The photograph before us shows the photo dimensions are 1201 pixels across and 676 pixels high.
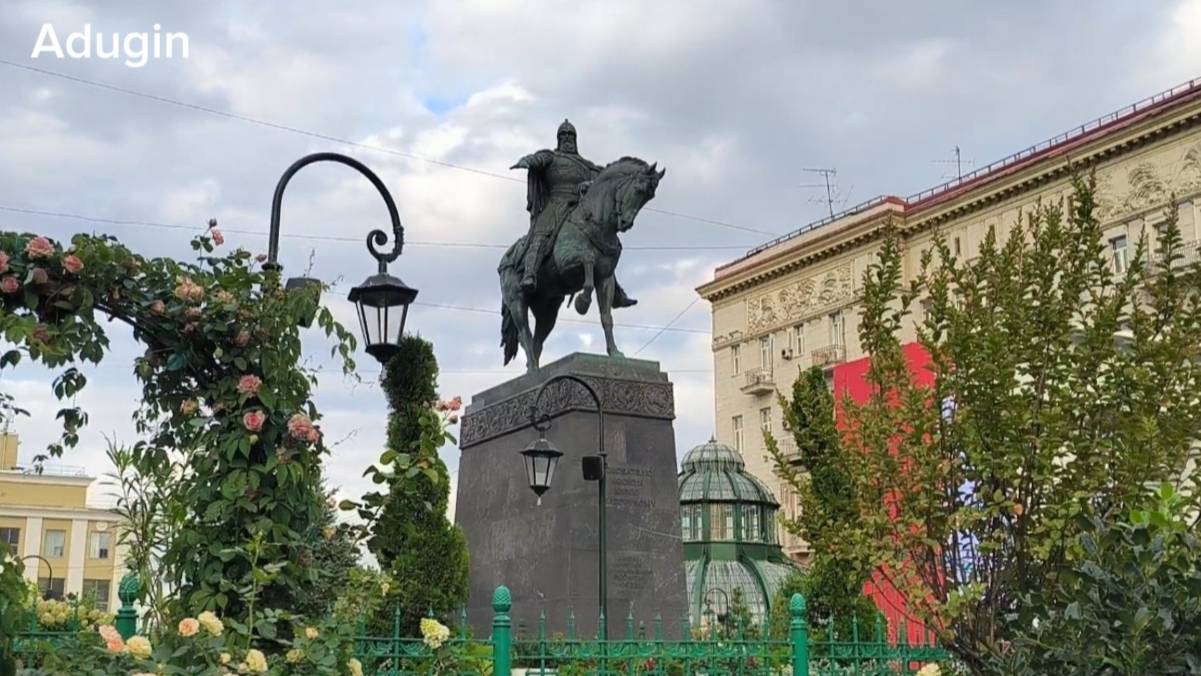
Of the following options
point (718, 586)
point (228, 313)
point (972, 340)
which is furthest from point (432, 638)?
point (718, 586)

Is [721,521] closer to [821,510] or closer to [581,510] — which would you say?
[581,510]

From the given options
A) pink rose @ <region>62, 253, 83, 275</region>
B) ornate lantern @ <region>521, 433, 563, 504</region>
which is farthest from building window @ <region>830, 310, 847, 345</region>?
pink rose @ <region>62, 253, 83, 275</region>

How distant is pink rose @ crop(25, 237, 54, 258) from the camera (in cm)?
629

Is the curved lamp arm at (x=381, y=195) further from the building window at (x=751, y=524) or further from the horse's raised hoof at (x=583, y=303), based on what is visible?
the building window at (x=751, y=524)

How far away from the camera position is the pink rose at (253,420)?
665 cm

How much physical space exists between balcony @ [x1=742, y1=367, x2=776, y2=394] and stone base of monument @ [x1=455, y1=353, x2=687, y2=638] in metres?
42.8

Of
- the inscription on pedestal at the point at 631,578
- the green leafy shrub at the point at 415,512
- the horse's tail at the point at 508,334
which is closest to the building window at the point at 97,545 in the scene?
the green leafy shrub at the point at 415,512

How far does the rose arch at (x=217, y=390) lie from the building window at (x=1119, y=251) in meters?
37.6

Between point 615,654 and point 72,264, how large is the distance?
3.91m

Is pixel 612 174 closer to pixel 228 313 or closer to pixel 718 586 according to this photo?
pixel 228 313

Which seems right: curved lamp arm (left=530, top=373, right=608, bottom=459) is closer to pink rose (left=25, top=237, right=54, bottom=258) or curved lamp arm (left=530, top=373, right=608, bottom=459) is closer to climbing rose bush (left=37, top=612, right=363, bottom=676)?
Result: climbing rose bush (left=37, top=612, right=363, bottom=676)

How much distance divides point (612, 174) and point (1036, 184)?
110 ft

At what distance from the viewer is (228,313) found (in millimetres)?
6844

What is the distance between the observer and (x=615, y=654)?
7.82 meters
